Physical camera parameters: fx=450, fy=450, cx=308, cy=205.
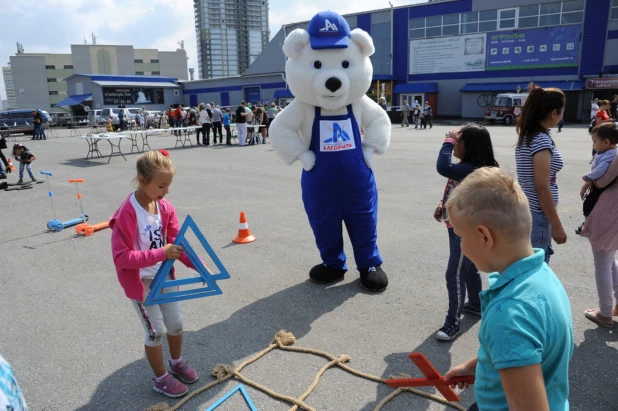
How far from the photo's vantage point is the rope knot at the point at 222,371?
3.05 metres

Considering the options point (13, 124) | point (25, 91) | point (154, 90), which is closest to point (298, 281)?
point (13, 124)

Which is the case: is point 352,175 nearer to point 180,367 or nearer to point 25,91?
point 180,367

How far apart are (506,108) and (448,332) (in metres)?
27.1

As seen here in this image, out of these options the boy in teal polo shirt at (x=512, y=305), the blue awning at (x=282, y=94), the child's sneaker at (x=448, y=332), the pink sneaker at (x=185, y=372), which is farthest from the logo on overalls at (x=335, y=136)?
the blue awning at (x=282, y=94)

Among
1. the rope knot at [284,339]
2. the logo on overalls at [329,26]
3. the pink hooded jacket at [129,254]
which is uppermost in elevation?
the logo on overalls at [329,26]

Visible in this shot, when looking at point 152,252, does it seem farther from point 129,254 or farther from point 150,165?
point 150,165

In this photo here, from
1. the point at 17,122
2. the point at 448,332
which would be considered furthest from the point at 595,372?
the point at 17,122

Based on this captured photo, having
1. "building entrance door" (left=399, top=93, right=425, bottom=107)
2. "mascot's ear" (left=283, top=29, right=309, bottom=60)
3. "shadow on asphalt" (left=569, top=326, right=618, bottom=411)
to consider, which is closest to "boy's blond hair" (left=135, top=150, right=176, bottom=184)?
"mascot's ear" (left=283, top=29, right=309, bottom=60)

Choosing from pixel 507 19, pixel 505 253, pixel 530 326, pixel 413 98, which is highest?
pixel 507 19

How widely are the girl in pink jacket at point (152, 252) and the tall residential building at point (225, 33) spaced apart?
4072 inches

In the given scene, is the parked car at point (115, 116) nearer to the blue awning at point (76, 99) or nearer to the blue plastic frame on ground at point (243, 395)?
the blue awning at point (76, 99)

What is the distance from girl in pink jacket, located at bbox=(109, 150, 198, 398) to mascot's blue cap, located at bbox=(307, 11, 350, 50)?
212 centimetres

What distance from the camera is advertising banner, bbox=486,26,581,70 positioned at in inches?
1179

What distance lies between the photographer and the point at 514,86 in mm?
30938
